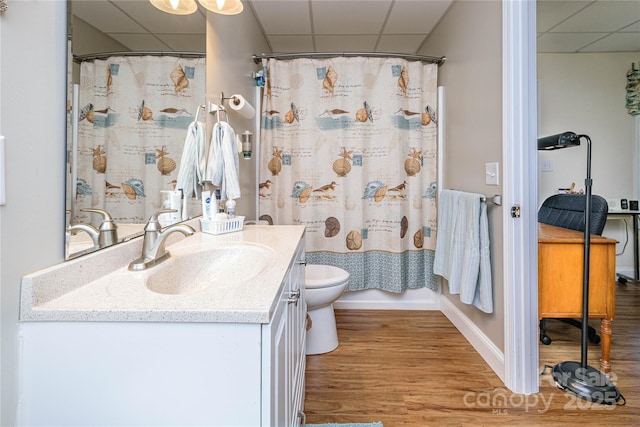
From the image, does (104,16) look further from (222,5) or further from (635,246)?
(635,246)

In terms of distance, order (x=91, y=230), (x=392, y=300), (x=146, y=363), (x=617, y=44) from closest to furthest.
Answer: (x=146, y=363), (x=91, y=230), (x=392, y=300), (x=617, y=44)

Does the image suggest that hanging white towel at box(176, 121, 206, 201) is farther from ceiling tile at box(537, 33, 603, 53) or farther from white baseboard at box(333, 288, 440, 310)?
ceiling tile at box(537, 33, 603, 53)

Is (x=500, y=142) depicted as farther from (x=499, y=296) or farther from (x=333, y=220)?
(x=333, y=220)

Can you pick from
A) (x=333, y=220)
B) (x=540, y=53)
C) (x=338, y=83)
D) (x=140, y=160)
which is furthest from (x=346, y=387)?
(x=540, y=53)

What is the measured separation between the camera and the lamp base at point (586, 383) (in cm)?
152

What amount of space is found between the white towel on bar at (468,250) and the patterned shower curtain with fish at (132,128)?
1575 millimetres

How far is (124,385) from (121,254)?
0.44 meters

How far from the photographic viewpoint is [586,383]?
1.58m

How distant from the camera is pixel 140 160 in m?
1.16

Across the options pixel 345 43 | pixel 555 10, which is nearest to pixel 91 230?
pixel 345 43

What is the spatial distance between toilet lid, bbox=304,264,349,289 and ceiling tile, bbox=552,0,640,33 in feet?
8.43

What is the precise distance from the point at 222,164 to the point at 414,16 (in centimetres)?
181

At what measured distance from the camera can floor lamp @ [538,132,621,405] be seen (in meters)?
1.52

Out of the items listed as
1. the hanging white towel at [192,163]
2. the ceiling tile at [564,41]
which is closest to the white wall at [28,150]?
the hanging white towel at [192,163]
